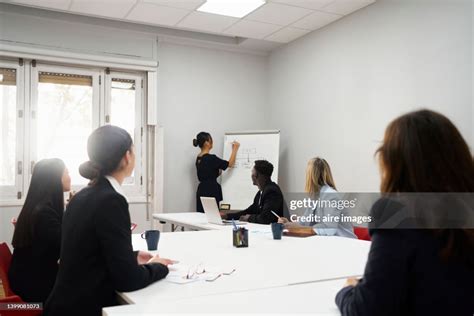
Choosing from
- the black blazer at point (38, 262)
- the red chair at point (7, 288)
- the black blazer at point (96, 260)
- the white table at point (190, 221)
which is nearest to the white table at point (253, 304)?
the black blazer at point (96, 260)

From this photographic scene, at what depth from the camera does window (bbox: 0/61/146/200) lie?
5016 millimetres

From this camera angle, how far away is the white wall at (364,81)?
375 cm

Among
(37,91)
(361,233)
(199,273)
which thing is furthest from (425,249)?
(37,91)

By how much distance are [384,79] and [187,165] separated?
2958 millimetres

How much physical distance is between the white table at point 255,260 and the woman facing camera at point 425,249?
68 centimetres

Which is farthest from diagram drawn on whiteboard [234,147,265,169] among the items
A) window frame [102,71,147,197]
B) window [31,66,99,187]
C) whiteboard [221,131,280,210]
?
window [31,66,99,187]

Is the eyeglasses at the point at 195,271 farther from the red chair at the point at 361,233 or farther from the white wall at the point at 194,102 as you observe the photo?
the white wall at the point at 194,102

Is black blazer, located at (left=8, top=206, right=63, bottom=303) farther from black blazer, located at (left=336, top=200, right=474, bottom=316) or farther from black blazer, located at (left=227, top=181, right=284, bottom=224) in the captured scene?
black blazer, located at (left=227, top=181, right=284, bottom=224)

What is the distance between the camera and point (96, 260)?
1580 mm

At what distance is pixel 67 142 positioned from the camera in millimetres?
5316

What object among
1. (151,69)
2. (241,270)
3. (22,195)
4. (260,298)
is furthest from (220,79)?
(260,298)

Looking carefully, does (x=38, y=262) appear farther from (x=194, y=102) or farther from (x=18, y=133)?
(x=194, y=102)

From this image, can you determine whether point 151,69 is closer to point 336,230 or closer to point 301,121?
point 301,121

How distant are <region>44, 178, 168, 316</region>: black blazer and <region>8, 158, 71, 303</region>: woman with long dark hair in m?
0.61
